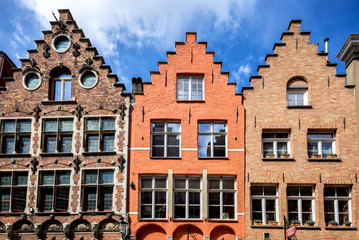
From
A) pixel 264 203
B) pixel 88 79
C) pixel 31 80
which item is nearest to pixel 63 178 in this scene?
pixel 88 79

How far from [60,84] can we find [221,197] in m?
8.81

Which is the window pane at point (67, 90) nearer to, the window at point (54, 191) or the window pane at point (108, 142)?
the window pane at point (108, 142)

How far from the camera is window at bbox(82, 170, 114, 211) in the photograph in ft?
52.4

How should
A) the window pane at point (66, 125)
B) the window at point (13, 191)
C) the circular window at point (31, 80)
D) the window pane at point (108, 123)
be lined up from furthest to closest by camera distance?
the circular window at point (31, 80) < the window pane at point (66, 125) < the window pane at point (108, 123) < the window at point (13, 191)

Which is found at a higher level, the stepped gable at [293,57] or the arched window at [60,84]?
the stepped gable at [293,57]

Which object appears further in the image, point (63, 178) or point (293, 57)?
point (293, 57)

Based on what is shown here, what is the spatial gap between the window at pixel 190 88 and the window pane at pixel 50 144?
19.0ft

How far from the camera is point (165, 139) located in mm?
16422

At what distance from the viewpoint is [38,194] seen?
53.0 ft

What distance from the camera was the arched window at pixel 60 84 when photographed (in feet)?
56.7

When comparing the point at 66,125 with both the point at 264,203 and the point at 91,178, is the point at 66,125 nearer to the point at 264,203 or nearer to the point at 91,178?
the point at 91,178

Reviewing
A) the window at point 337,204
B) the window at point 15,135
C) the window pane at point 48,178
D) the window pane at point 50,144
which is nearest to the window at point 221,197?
the window at point 337,204

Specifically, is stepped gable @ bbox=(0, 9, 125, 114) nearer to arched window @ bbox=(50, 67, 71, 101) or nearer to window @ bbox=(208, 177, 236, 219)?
arched window @ bbox=(50, 67, 71, 101)

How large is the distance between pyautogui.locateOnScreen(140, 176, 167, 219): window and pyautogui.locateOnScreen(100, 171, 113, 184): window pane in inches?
52.0
